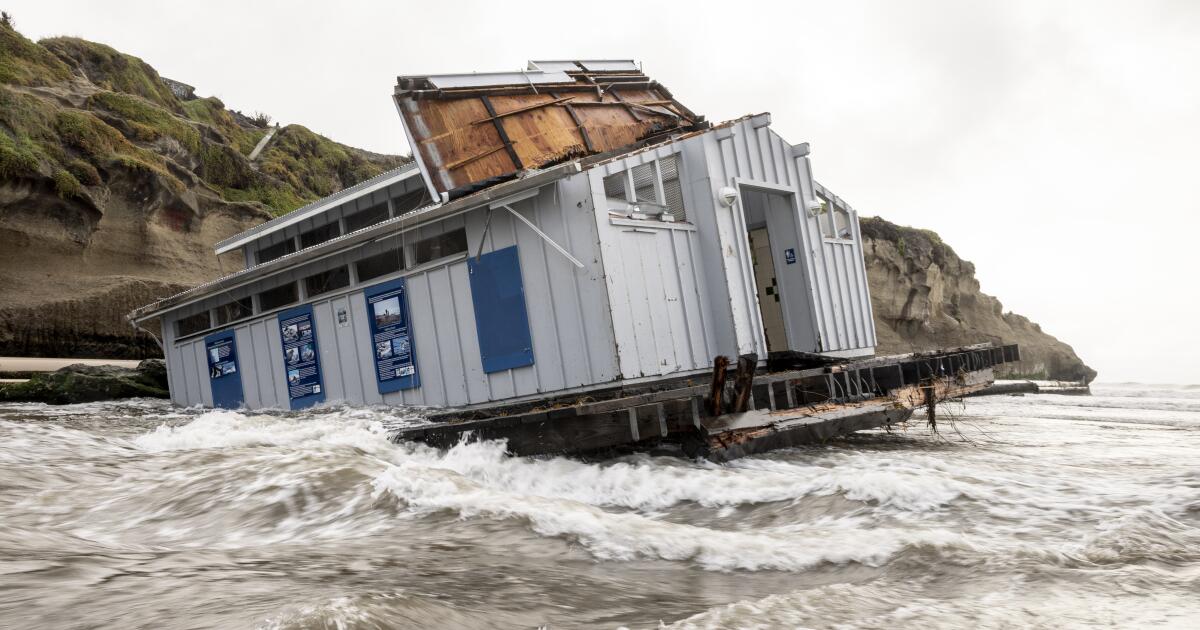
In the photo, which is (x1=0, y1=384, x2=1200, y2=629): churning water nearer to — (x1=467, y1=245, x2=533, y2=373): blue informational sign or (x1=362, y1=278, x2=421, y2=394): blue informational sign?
(x1=467, y1=245, x2=533, y2=373): blue informational sign

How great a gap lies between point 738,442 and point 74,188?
21.0 m

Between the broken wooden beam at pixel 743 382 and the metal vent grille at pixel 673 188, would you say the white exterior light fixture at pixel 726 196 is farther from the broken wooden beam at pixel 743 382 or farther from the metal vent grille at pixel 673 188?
the broken wooden beam at pixel 743 382

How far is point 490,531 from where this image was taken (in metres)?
5.16

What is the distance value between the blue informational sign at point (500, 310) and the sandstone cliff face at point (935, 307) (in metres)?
24.5

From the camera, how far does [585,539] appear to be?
16.4 ft

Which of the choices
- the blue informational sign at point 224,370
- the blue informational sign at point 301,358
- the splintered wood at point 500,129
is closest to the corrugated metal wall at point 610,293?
the blue informational sign at point 301,358

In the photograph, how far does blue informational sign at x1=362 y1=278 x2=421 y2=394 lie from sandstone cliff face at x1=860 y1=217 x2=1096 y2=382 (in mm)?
24451

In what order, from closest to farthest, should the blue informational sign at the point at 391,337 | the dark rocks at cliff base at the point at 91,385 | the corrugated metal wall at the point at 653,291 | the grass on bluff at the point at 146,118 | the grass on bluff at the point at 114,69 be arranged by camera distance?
the corrugated metal wall at the point at 653,291 → the blue informational sign at the point at 391,337 → the dark rocks at cliff base at the point at 91,385 → the grass on bluff at the point at 146,118 → the grass on bluff at the point at 114,69

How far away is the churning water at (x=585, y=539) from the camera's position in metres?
3.42

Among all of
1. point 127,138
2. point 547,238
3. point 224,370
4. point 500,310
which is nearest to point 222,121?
point 127,138

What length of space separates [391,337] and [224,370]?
5343mm

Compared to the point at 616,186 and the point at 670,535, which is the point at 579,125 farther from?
the point at 670,535

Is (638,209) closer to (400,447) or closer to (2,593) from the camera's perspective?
(400,447)

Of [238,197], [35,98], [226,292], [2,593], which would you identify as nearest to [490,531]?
[2,593]
